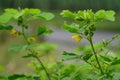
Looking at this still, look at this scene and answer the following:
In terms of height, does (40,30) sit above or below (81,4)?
above

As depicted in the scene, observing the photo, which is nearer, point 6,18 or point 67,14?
point 67,14

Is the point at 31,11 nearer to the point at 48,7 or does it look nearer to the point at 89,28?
the point at 89,28

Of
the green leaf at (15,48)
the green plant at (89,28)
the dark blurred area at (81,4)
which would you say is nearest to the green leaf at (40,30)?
the green leaf at (15,48)

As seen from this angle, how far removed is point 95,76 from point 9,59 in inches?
263

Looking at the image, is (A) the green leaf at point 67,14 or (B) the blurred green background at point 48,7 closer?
(A) the green leaf at point 67,14

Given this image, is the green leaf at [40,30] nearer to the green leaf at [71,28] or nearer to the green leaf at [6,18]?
the green leaf at [6,18]

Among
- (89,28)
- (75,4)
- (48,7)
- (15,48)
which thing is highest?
(89,28)

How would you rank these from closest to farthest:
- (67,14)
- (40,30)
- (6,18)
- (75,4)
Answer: (67,14) < (6,18) < (40,30) < (75,4)

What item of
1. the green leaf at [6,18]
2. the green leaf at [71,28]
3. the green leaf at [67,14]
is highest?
the green leaf at [67,14]

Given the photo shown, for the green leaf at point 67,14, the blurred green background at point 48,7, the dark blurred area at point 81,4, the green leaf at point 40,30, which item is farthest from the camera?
the blurred green background at point 48,7

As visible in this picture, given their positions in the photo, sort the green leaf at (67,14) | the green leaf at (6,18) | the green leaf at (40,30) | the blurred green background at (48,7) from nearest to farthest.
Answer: the green leaf at (67,14)
the green leaf at (6,18)
the green leaf at (40,30)
the blurred green background at (48,7)

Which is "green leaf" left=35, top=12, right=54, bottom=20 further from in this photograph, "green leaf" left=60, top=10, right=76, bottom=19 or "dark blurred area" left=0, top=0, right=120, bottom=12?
"dark blurred area" left=0, top=0, right=120, bottom=12

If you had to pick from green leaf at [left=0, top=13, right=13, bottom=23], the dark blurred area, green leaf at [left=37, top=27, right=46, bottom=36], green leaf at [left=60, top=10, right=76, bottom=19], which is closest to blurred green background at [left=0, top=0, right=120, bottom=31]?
the dark blurred area

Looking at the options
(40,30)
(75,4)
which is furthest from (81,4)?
(40,30)
